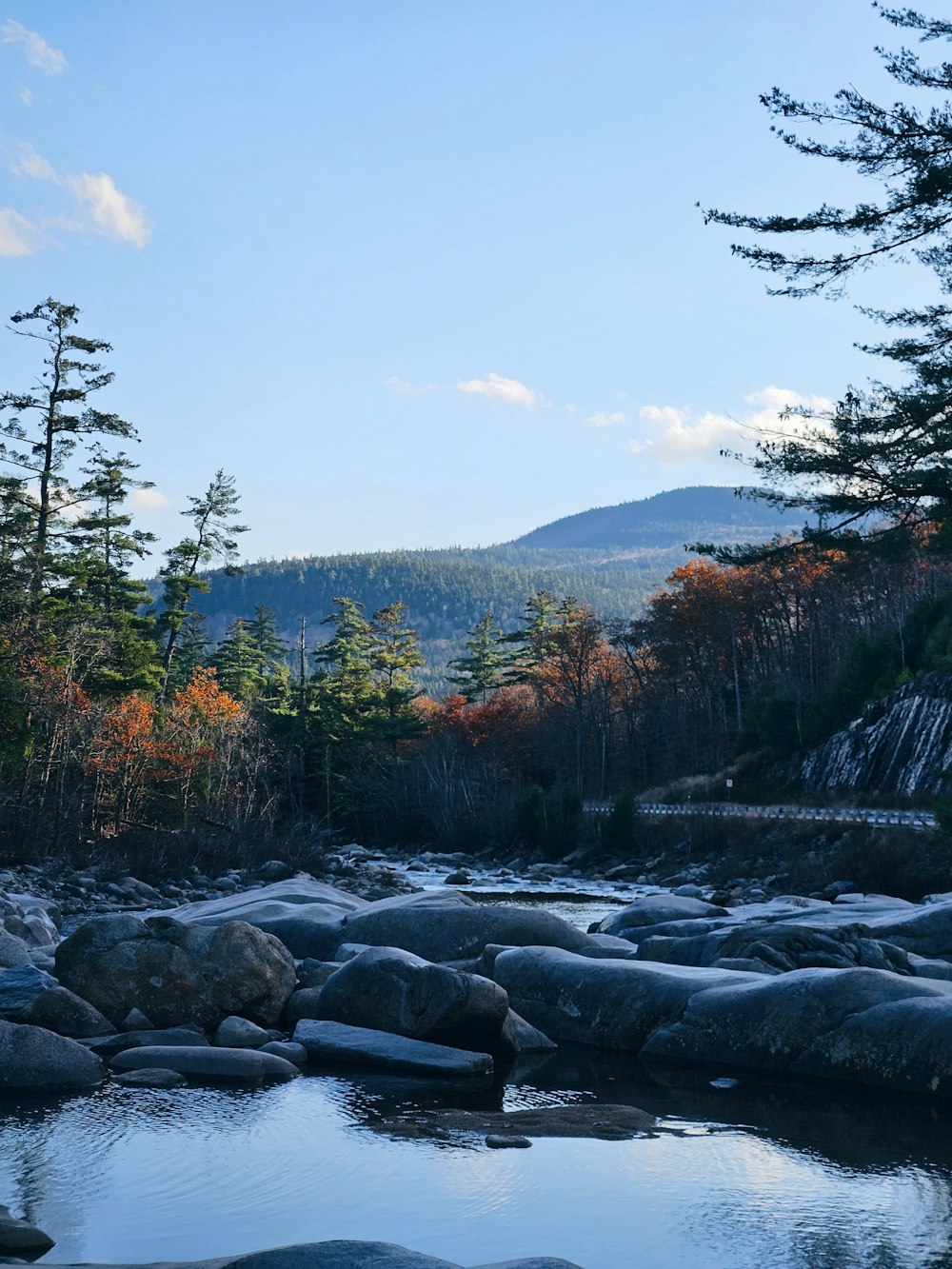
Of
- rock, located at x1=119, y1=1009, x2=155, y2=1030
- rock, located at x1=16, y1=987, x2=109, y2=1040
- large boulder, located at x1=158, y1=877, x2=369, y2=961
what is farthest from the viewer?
large boulder, located at x1=158, y1=877, x2=369, y2=961

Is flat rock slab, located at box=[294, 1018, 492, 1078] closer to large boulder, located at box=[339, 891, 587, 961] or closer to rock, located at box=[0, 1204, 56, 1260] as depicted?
large boulder, located at box=[339, 891, 587, 961]

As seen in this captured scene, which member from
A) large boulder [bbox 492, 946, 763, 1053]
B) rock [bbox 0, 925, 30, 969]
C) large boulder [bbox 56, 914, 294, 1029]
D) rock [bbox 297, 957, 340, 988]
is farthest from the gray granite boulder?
rock [bbox 0, 925, 30, 969]

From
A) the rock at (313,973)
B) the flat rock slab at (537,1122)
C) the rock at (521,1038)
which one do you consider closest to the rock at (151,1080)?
the flat rock slab at (537,1122)

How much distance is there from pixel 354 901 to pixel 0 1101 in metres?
9.68

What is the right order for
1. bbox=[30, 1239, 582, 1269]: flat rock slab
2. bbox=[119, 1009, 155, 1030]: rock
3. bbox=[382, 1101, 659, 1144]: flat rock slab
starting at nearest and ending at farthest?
bbox=[30, 1239, 582, 1269]: flat rock slab → bbox=[382, 1101, 659, 1144]: flat rock slab → bbox=[119, 1009, 155, 1030]: rock

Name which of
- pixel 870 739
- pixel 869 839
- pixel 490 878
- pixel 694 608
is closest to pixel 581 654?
pixel 694 608

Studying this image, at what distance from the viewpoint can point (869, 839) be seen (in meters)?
27.6

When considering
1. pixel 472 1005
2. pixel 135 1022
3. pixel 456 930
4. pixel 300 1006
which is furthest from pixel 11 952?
pixel 472 1005

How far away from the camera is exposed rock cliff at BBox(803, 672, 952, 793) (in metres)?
36.3

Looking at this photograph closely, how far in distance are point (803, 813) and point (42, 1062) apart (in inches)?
1112

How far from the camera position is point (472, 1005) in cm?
1014

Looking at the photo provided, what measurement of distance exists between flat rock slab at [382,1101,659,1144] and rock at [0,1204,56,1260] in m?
2.68

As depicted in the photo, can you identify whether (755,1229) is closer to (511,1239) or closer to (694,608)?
(511,1239)

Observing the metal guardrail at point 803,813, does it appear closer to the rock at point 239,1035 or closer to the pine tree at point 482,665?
the rock at point 239,1035
